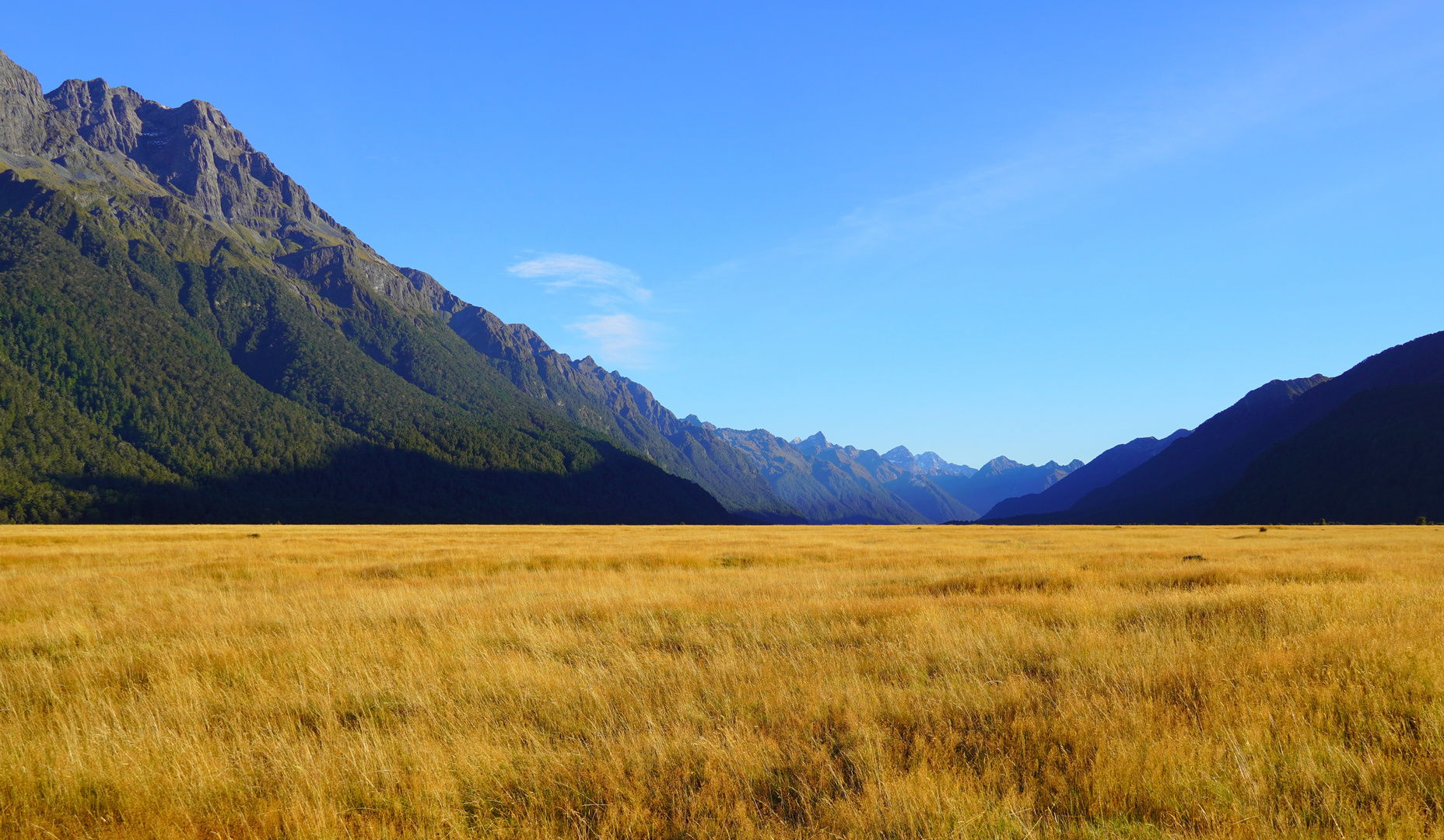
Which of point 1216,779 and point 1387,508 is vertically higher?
point 1216,779

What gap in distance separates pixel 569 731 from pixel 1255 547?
32390mm

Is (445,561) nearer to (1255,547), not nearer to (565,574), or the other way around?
(565,574)

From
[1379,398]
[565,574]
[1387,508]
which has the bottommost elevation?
[1387,508]

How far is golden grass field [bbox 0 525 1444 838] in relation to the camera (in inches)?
159

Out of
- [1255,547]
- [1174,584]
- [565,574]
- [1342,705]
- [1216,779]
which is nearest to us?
[1216,779]

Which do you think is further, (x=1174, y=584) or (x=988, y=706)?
(x=1174, y=584)

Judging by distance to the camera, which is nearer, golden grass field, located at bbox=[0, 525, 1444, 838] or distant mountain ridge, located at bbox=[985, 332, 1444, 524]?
golden grass field, located at bbox=[0, 525, 1444, 838]

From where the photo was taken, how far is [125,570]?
19.8 meters

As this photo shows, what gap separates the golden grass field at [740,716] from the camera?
4031 millimetres

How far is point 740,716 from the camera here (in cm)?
570

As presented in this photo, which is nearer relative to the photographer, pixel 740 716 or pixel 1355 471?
pixel 740 716

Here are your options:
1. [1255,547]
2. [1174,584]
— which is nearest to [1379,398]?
[1255,547]

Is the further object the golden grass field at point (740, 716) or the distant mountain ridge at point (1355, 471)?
the distant mountain ridge at point (1355, 471)

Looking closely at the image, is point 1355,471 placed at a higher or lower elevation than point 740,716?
lower
